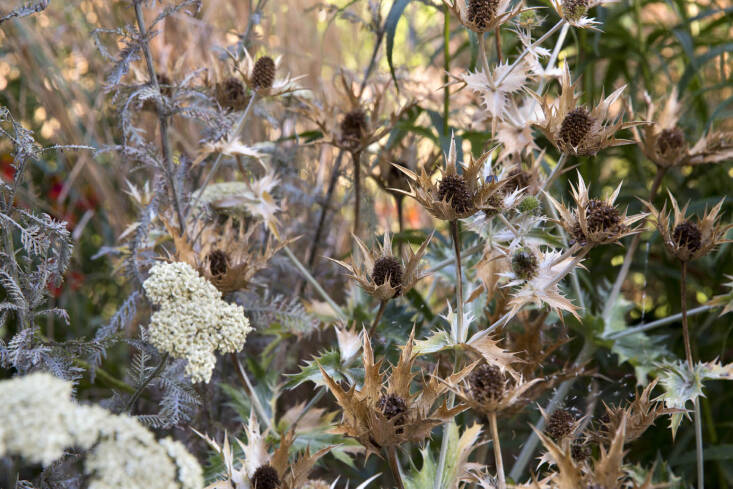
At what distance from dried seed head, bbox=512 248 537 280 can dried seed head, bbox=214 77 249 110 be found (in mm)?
580

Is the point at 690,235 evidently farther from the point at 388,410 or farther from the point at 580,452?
the point at 388,410

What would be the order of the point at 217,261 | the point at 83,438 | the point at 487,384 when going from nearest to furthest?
the point at 83,438
the point at 487,384
the point at 217,261

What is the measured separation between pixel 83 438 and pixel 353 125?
0.73 meters

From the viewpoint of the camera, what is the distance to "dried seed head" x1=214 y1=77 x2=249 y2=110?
1.13 meters

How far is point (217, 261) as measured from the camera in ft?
3.21

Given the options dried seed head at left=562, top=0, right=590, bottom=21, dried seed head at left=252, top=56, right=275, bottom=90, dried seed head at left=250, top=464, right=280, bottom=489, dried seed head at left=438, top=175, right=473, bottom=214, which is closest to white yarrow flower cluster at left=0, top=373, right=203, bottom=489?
dried seed head at left=250, top=464, right=280, bottom=489

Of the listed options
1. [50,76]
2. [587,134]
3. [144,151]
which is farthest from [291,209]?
[587,134]

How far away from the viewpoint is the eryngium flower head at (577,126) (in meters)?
0.87

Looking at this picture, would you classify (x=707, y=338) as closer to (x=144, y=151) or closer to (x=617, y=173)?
(x=617, y=173)

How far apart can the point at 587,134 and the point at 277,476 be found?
→ 595 millimetres

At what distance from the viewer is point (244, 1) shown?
1.72 m

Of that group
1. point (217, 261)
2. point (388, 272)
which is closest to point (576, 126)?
point (388, 272)

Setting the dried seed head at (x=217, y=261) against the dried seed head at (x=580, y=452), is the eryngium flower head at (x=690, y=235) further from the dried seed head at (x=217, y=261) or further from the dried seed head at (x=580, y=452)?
the dried seed head at (x=217, y=261)

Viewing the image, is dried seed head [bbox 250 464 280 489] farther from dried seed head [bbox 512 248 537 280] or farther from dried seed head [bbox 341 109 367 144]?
dried seed head [bbox 341 109 367 144]
